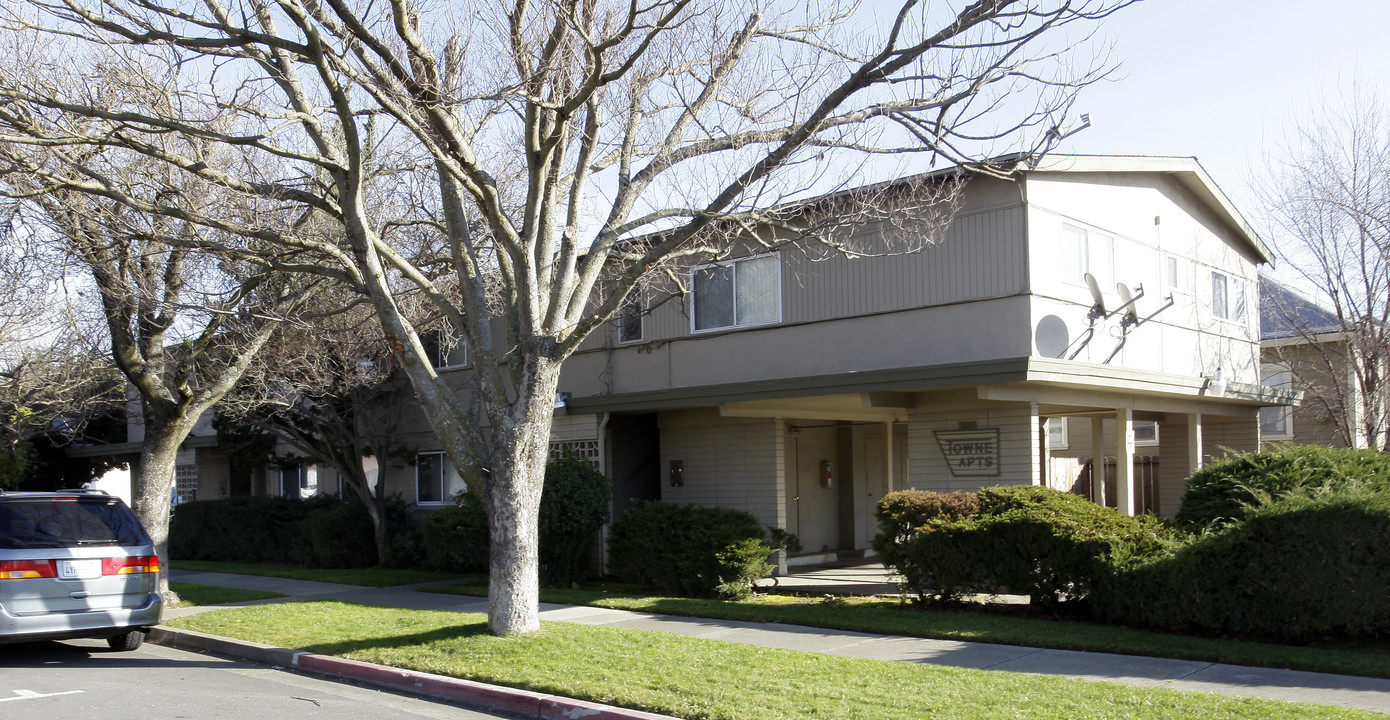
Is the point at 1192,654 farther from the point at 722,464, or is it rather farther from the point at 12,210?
the point at 12,210

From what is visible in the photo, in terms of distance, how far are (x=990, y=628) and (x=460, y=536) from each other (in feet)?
28.0

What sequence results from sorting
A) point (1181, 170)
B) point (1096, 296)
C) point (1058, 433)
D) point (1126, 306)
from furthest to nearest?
point (1058, 433) < point (1181, 170) < point (1126, 306) < point (1096, 296)

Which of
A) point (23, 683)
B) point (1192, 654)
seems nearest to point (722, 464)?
point (1192, 654)

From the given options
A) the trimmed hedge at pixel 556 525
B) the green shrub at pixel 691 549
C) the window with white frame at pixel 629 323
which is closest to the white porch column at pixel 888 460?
the green shrub at pixel 691 549

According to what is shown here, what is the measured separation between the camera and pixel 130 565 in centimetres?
1064

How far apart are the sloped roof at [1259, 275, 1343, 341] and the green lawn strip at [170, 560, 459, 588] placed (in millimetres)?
14982

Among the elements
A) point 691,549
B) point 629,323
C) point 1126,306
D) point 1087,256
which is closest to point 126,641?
point 691,549

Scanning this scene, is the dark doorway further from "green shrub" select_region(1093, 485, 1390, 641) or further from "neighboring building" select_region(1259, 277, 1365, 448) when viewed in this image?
"neighboring building" select_region(1259, 277, 1365, 448)

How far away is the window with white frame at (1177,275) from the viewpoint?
17000 millimetres

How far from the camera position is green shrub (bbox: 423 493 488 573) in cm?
1600

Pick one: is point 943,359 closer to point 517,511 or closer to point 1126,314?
point 1126,314

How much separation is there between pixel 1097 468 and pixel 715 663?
10.8 metres

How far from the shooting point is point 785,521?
16297 mm

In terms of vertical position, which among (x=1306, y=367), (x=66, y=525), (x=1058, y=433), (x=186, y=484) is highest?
(x=1306, y=367)
